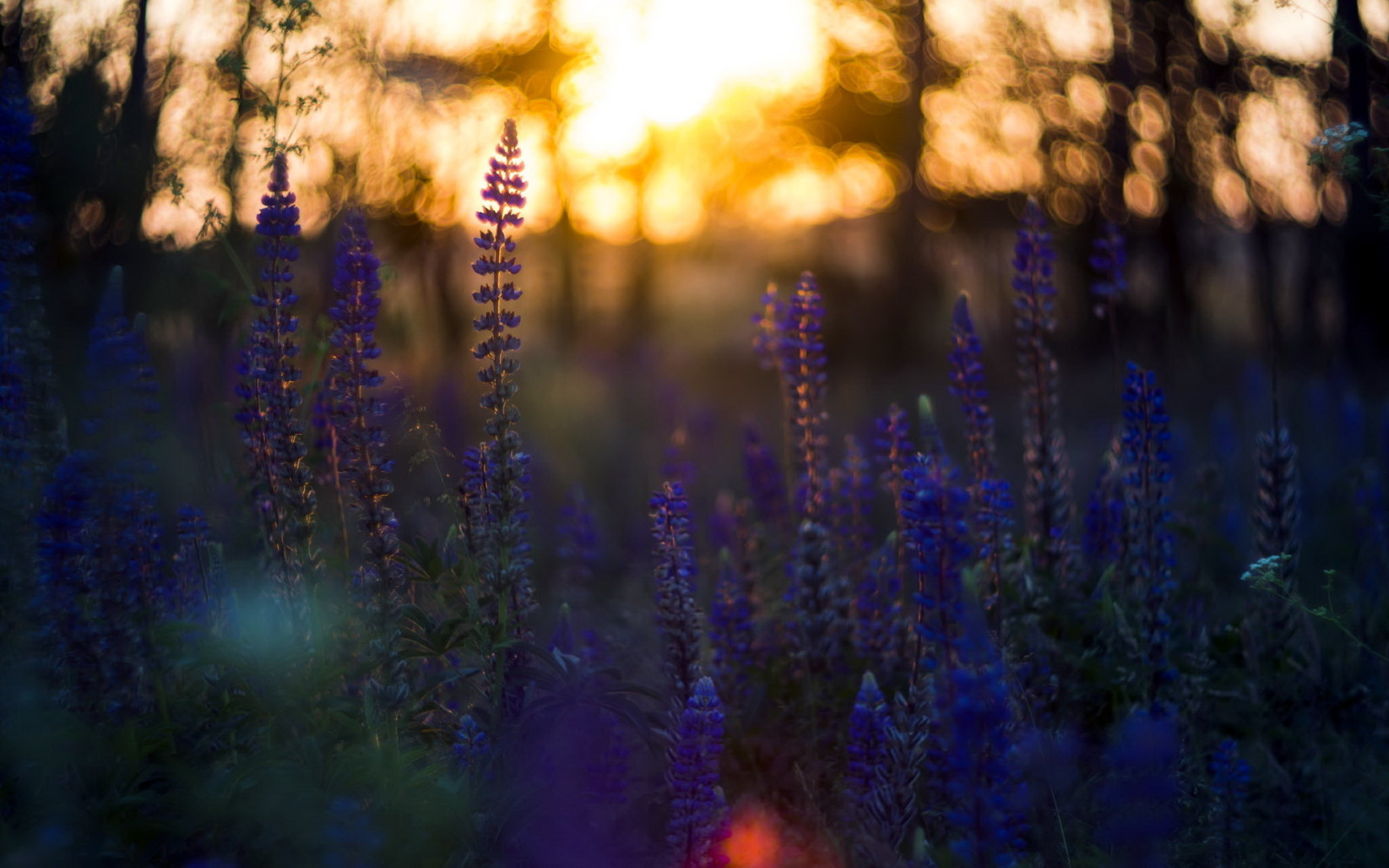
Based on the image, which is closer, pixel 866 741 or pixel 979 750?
pixel 979 750

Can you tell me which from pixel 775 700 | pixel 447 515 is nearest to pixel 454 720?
pixel 775 700

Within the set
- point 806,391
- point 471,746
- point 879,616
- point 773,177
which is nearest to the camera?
point 471,746

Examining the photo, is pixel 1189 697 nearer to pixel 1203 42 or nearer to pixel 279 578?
pixel 279 578

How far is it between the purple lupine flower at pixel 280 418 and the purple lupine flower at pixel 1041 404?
2.81 meters

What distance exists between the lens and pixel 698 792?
8.17ft

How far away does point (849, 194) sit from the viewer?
19453mm

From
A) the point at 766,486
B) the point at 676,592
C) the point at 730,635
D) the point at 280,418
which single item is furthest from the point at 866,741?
the point at 766,486

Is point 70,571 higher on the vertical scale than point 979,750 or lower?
higher

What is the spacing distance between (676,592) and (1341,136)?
2.45 meters

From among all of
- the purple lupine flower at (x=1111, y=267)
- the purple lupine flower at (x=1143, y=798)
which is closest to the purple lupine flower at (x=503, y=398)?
the purple lupine flower at (x=1143, y=798)

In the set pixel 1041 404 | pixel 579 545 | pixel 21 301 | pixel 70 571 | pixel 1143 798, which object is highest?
pixel 21 301

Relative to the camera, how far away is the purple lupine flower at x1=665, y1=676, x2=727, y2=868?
2.49 metres

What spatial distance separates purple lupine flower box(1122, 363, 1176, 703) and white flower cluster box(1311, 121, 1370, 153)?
3.05ft

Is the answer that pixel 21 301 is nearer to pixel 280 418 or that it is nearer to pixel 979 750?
pixel 280 418
